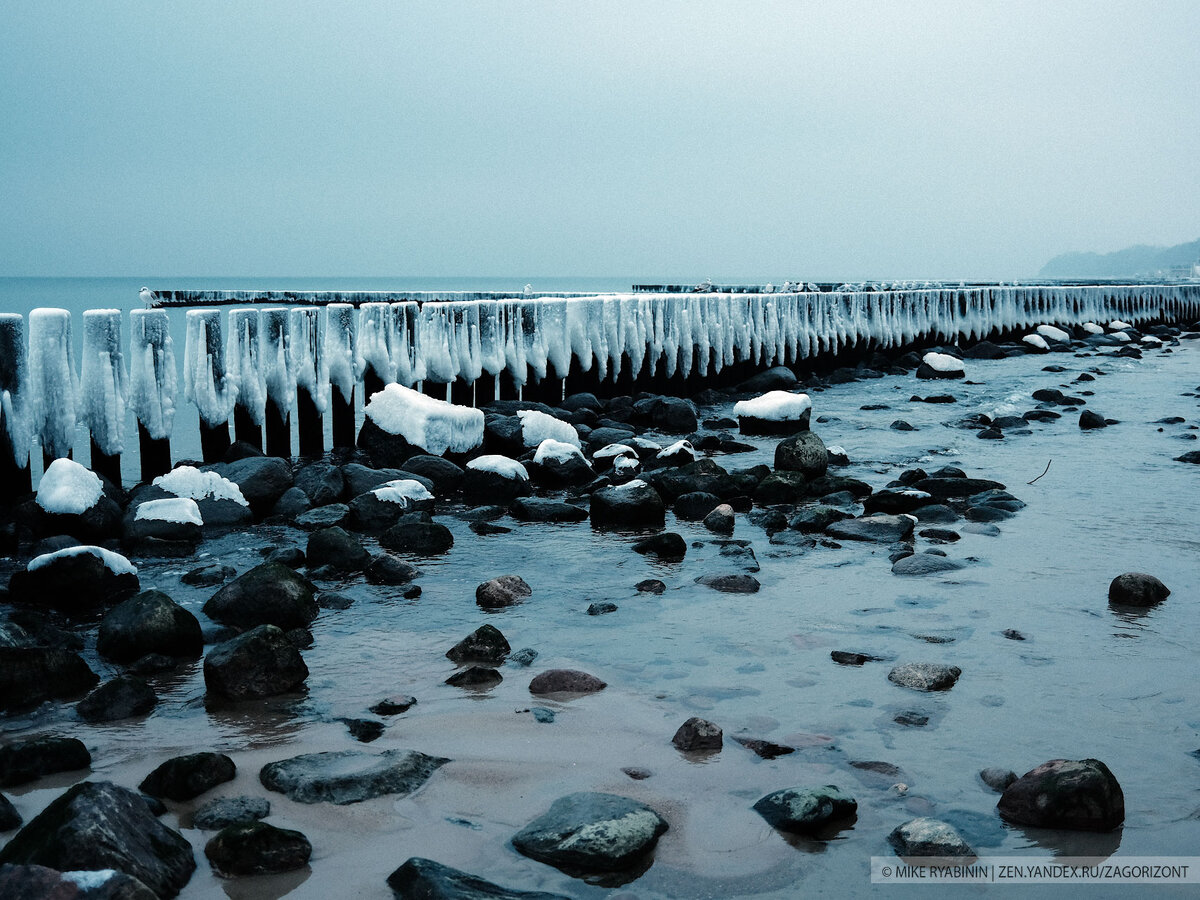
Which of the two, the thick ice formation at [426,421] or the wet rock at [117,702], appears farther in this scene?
the thick ice formation at [426,421]

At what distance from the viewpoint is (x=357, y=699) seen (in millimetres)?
3932

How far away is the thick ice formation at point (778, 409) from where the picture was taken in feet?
37.3

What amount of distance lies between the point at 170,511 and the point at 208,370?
6.59 ft

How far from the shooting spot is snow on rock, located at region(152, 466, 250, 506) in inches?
278

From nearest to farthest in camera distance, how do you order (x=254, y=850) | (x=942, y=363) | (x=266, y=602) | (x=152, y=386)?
(x=254, y=850) → (x=266, y=602) → (x=152, y=386) → (x=942, y=363)

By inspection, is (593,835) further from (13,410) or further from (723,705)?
(13,410)

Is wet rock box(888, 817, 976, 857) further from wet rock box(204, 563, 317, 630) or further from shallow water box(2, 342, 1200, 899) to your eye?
wet rock box(204, 563, 317, 630)

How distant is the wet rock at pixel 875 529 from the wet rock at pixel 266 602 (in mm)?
3263

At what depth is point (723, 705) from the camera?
12.6 ft

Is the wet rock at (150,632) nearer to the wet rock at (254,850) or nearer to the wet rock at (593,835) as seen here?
the wet rock at (254,850)

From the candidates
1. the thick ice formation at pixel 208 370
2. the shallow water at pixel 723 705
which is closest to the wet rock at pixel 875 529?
the shallow water at pixel 723 705

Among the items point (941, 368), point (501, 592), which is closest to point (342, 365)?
point (501, 592)

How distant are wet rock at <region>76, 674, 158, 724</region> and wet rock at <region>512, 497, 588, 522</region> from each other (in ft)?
11.6

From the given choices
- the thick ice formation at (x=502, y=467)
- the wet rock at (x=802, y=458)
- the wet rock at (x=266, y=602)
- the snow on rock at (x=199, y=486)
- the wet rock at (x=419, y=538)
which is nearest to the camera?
the wet rock at (x=266, y=602)
